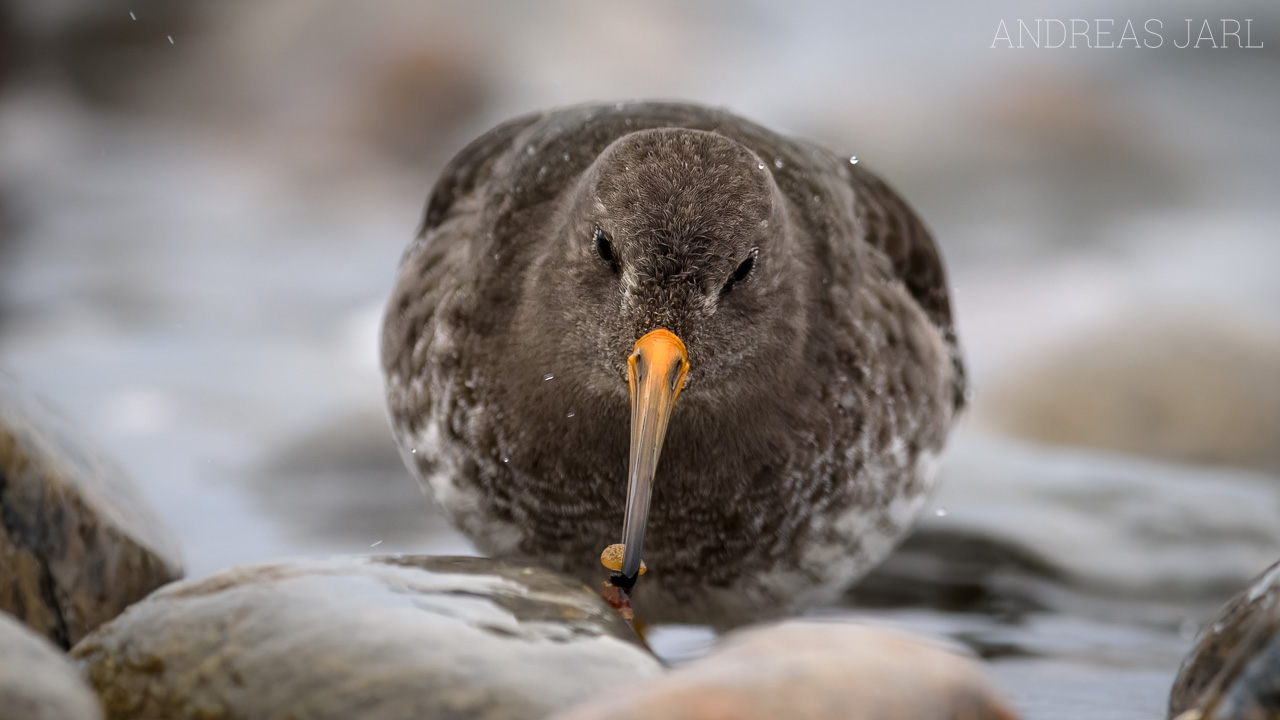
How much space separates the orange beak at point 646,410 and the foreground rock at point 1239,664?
46.2 inches

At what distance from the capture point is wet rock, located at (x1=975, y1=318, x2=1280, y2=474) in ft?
19.0

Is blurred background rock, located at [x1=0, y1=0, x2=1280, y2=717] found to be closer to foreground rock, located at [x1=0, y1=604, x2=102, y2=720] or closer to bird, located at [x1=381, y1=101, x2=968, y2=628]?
bird, located at [x1=381, y1=101, x2=968, y2=628]

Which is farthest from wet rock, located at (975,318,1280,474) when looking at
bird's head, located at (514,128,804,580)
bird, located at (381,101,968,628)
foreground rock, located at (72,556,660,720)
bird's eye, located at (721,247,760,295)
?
foreground rock, located at (72,556,660,720)

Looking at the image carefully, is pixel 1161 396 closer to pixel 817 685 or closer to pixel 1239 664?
pixel 1239 664

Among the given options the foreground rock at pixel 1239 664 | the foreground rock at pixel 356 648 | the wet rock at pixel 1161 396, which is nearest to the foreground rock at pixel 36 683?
the foreground rock at pixel 356 648

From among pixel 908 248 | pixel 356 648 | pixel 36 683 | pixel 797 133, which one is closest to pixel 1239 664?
pixel 356 648

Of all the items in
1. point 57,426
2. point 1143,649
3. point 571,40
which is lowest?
point 1143,649

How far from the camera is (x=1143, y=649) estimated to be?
4.18m

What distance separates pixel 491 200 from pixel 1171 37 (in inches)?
296

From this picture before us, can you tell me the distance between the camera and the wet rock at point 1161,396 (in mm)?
5789

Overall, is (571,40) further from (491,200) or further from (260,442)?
(491,200)

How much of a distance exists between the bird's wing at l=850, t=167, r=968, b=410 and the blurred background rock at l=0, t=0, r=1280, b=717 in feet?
2.95

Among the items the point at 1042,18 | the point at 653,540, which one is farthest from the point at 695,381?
the point at 1042,18

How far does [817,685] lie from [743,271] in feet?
4.33
